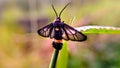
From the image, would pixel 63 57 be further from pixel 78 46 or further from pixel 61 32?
pixel 78 46

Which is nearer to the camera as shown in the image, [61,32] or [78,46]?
[61,32]

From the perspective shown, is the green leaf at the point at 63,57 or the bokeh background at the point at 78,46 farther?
the bokeh background at the point at 78,46

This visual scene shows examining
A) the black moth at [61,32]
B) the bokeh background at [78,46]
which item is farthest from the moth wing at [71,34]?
the bokeh background at [78,46]

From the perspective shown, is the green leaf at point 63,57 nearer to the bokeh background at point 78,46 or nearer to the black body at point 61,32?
the black body at point 61,32

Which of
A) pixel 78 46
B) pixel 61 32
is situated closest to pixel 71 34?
pixel 61 32

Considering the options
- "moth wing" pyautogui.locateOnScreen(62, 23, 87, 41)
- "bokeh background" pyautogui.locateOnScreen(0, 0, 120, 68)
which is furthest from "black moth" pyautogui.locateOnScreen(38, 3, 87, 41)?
"bokeh background" pyautogui.locateOnScreen(0, 0, 120, 68)

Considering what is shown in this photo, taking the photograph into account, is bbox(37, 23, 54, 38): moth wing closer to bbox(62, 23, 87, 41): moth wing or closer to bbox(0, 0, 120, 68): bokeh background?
bbox(62, 23, 87, 41): moth wing

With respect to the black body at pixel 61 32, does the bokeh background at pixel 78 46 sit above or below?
below

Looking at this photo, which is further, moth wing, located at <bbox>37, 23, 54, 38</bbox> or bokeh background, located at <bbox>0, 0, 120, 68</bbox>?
bokeh background, located at <bbox>0, 0, 120, 68</bbox>

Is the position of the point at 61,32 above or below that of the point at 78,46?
above
